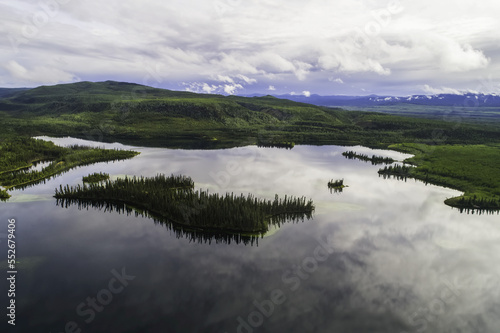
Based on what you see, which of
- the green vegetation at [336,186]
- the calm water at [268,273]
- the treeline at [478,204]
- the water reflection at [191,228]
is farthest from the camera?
the green vegetation at [336,186]

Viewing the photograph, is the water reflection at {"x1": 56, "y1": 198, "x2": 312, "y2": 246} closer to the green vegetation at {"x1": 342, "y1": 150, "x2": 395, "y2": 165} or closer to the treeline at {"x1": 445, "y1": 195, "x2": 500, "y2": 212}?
the treeline at {"x1": 445, "y1": 195, "x2": 500, "y2": 212}

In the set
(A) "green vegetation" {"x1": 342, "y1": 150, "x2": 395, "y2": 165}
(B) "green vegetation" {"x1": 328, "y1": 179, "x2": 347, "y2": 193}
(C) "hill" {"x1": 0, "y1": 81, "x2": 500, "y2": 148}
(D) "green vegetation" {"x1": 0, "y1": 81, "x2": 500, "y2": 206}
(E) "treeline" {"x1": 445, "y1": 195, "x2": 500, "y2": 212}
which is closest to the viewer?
(E) "treeline" {"x1": 445, "y1": 195, "x2": 500, "y2": 212}

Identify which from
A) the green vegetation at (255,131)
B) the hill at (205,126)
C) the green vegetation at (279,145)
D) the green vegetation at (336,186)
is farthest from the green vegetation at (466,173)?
the green vegetation at (279,145)

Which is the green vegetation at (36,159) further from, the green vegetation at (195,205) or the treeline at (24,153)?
the green vegetation at (195,205)

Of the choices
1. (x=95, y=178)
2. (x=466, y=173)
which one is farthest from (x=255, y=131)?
(x=95, y=178)

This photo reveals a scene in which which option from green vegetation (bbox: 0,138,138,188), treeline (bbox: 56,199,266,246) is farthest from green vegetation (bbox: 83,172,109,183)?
treeline (bbox: 56,199,266,246)
